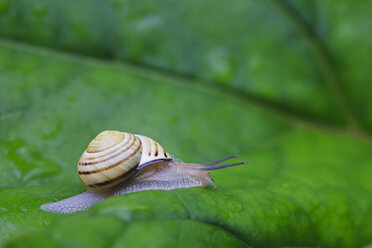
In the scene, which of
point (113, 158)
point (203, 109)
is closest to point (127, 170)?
point (113, 158)

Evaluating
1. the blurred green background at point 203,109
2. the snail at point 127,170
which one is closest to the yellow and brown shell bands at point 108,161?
the snail at point 127,170

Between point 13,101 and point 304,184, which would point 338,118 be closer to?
point 304,184

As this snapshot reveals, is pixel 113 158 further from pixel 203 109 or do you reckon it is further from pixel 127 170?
pixel 203 109

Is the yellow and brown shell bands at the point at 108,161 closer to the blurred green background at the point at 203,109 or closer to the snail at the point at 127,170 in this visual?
the snail at the point at 127,170

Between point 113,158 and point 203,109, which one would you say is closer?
point 113,158

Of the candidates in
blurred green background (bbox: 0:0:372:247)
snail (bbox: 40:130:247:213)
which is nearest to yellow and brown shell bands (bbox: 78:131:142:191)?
snail (bbox: 40:130:247:213)

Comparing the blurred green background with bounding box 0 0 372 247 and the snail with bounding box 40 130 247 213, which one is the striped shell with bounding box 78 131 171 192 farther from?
the blurred green background with bounding box 0 0 372 247
